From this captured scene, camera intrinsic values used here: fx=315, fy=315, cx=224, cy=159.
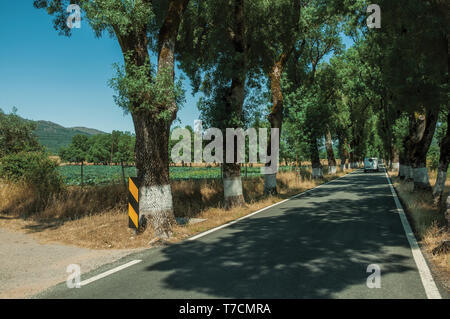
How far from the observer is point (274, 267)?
4770mm

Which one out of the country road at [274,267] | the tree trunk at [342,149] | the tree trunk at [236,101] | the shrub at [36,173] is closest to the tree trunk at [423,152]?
the country road at [274,267]

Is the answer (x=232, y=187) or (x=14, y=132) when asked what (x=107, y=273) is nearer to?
(x=232, y=187)

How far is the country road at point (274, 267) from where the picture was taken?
12.8 ft

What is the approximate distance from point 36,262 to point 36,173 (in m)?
8.18

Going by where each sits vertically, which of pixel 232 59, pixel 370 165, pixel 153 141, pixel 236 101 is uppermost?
pixel 232 59

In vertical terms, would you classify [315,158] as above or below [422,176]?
above

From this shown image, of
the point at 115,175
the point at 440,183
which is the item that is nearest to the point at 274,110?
the point at 440,183

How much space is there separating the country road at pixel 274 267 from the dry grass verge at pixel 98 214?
1328 mm

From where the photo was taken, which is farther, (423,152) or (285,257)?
(423,152)

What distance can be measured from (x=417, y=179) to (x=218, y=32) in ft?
36.0

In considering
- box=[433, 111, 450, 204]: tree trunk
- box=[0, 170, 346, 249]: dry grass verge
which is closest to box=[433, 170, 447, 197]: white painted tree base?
box=[433, 111, 450, 204]: tree trunk

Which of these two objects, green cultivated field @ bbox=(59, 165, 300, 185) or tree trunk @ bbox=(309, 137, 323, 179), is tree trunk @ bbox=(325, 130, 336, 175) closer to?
green cultivated field @ bbox=(59, 165, 300, 185)
